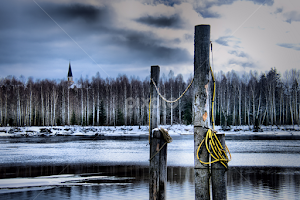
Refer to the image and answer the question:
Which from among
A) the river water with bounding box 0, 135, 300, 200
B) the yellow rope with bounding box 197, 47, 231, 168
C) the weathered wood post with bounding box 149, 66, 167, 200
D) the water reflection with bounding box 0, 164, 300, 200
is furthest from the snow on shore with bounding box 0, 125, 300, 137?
the yellow rope with bounding box 197, 47, 231, 168

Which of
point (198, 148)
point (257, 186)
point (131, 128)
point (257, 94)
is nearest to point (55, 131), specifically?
point (131, 128)

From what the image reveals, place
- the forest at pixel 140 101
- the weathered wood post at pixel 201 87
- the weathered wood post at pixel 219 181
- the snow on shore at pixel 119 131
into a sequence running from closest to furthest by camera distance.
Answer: the weathered wood post at pixel 219 181 → the weathered wood post at pixel 201 87 → the snow on shore at pixel 119 131 → the forest at pixel 140 101

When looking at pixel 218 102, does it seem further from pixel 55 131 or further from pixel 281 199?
pixel 281 199

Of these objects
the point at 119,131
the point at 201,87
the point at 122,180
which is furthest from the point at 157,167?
the point at 119,131

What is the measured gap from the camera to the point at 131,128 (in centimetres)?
5828

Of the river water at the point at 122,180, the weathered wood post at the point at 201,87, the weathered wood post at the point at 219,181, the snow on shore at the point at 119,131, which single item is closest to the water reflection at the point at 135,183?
the river water at the point at 122,180

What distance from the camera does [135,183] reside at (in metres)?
12.4

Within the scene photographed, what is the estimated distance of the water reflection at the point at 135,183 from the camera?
409 inches

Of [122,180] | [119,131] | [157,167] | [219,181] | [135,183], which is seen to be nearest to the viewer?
[219,181]

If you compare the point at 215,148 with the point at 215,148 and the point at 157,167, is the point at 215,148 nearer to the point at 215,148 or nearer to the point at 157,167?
the point at 215,148

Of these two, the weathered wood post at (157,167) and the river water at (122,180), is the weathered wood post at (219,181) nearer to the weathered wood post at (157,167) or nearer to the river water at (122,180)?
the weathered wood post at (157,167)

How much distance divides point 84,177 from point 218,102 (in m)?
52.5

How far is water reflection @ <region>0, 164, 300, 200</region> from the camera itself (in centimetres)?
1038

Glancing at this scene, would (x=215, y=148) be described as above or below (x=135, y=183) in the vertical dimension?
above
